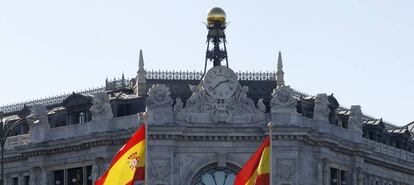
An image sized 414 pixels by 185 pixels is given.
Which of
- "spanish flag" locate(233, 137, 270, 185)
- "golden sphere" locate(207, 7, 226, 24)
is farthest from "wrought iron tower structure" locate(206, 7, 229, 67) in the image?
"spanish flag" locate(233, 137, 270, 185)

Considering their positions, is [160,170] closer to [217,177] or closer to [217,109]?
[217,177]

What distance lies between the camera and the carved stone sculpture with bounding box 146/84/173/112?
133875 mm

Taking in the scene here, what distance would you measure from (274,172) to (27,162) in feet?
82.5

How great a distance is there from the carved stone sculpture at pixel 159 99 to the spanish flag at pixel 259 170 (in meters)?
33.9

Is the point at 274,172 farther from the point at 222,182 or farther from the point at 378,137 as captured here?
the point at 378,137

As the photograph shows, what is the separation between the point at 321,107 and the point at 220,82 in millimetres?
10298

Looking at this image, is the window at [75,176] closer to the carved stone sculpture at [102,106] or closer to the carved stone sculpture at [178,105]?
the carved stone sculpture at [102,106]

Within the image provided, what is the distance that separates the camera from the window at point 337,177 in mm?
143500

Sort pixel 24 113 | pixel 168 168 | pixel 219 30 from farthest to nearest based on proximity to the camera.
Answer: pixel 24 113 → pixel 219 30 → pixel 168 168

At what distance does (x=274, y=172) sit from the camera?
436 ft

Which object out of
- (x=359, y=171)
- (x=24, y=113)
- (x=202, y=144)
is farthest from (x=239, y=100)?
(x=24, y=113)

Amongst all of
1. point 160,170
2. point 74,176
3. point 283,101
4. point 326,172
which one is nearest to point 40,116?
point 74,176

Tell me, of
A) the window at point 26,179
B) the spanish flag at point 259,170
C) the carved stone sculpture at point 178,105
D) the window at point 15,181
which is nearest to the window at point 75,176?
the window at point 26,179

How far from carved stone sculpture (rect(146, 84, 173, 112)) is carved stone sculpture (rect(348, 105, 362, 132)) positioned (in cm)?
1965
